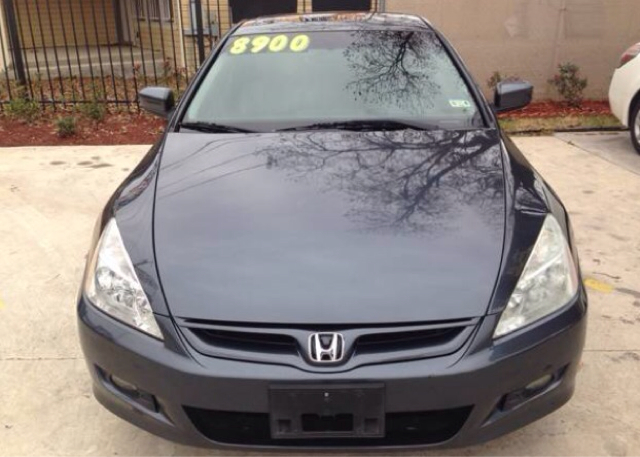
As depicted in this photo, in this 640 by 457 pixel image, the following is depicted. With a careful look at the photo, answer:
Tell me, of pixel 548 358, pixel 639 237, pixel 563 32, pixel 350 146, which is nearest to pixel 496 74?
pixel 563 32

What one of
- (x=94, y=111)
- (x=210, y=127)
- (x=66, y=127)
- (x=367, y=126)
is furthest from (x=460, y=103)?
(x=94, y=111)

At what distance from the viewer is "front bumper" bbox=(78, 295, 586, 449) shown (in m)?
1.79

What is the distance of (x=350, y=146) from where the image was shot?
2.67m

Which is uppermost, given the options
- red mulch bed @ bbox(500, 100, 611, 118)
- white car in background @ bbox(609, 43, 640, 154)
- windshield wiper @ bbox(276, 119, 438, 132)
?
windshield wiper @ bbox(276, 119, 438, 132)

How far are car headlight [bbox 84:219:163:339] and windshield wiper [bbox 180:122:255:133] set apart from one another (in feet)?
2.81

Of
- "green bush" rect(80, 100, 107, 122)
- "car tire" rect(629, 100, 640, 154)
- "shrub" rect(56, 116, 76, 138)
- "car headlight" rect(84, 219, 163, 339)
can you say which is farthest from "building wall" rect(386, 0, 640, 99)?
"car headlight" rect(84, 219, 163, 339)

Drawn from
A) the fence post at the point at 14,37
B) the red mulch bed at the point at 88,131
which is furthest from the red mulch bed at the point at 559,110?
the fence post at the point at 14,37

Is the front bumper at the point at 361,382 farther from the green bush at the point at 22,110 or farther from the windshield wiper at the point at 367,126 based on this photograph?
the green bush at the point at 22,110

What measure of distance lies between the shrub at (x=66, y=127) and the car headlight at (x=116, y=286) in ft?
16.6

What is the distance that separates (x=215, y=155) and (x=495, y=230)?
124 centimetres

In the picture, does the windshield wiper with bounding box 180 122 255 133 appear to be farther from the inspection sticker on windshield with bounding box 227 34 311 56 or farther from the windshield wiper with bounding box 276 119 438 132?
the inspection sticker on windshield with bounding box 227 34 311 56

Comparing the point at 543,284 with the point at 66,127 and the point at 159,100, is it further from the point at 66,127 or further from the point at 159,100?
the point at 66,127

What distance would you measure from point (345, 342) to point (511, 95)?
2321mm

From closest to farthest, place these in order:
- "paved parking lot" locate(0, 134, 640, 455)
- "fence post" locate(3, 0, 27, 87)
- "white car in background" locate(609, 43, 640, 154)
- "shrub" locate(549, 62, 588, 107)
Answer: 1. "paved parking lot" locate(0, 134, 640, 455)
2. "white car in background" locate(609, 43, 640, 154)
3. "fence post" locate(3, 0, 27, 87)
4. "shrub" locate(549, 62, 588, 107)
